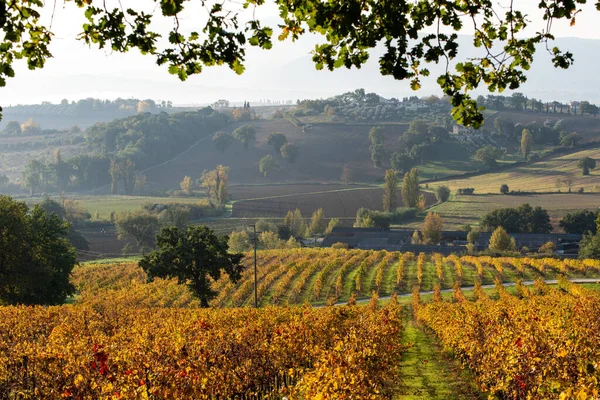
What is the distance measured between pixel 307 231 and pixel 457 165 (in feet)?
291

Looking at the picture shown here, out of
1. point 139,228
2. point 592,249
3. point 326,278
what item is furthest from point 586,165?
point 326,278

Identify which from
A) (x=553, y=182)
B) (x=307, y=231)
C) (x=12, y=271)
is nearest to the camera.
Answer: (x=12, y=271)

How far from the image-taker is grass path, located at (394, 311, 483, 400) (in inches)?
866

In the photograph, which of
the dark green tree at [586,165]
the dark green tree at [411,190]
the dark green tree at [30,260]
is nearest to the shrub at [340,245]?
the dark green tree at [411,190]

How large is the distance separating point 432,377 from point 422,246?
76.6m

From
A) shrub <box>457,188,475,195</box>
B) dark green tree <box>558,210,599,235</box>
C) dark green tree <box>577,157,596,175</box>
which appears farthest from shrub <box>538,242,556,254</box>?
dark green tree <box>577,157,596,175</box>

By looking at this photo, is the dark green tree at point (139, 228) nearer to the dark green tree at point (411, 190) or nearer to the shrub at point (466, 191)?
the dark green tree at point (411, 190)

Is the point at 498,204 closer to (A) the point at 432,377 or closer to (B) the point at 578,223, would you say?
(B) the point at 578,223

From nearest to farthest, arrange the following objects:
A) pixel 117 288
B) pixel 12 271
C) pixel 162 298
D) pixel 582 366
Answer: pixel 582 366 < pixel 12 271 < pixel 162 298 < pixel 117 288

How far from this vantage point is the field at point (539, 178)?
158m

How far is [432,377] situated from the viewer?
24984 mm

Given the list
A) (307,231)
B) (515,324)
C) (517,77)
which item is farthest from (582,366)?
(307,231)

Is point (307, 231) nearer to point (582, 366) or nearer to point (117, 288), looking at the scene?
point (117, 288)

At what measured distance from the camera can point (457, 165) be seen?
200m
